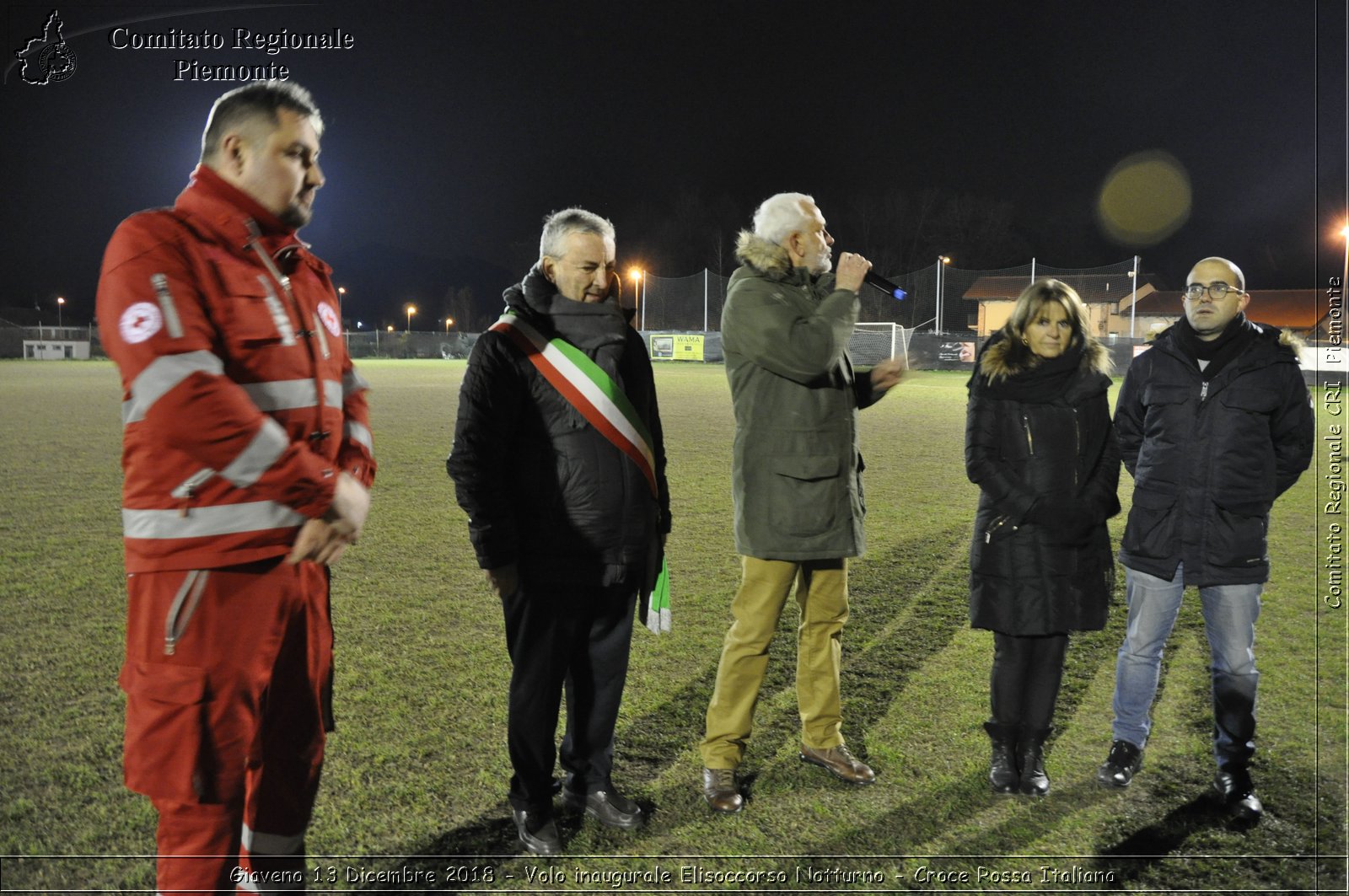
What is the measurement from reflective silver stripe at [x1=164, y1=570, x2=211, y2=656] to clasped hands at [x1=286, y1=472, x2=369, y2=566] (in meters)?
0.18

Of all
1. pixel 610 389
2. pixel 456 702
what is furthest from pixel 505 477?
pixel 456 702

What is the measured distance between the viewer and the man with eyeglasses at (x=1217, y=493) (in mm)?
2936

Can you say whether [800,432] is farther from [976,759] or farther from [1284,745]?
[1284,745]

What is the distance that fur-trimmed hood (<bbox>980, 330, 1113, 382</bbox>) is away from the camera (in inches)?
120

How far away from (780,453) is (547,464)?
0.80m

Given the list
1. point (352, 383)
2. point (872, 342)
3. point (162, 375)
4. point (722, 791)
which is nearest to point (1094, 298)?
point (872, 342)

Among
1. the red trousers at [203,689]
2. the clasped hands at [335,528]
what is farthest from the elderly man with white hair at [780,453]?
the red trousers at [203,689]

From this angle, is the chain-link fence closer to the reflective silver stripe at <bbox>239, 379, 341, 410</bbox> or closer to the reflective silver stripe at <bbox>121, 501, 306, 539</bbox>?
the reflective silver stripe at <bbox>239, 379, 341, 410</bbox>

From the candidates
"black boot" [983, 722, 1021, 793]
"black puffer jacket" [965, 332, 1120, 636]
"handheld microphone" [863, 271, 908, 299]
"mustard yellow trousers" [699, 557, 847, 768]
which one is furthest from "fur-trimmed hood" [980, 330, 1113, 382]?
"black boot" [983, 722, 1021, 793]

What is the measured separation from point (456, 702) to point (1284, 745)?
322 cm

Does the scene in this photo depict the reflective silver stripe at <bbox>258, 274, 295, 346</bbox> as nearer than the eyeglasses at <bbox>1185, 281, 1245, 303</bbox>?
Yes

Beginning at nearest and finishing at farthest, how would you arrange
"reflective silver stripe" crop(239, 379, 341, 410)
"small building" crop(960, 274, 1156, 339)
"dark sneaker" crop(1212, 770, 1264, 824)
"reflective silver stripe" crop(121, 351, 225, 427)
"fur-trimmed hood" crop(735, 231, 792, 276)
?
"reflective silver stripe" crop(121, 351, 225, 427), "reflective silver stripe" crop(239, 379, 341, 410), "dark sneaker" crop(1212, 770, 1264, 824), "fur-trimmed hood" crop(735, 231, 792, 276), "small building" crop(960, 274, 1156, 339)

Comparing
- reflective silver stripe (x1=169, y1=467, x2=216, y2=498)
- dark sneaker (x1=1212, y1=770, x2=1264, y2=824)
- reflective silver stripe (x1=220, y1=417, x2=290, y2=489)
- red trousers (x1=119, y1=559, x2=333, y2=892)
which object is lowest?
dark sneaker (x1=1212, y1=770, x2=1264, y2=824)

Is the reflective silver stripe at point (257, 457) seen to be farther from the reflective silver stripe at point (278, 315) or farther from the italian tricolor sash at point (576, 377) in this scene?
the italian tricolor sash at point (576, 377)
